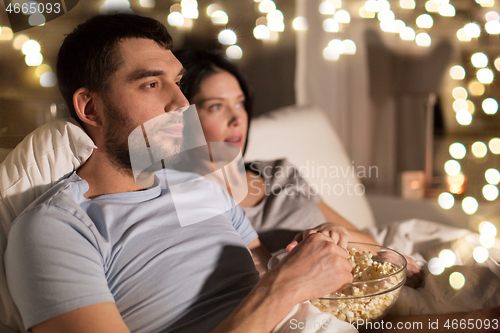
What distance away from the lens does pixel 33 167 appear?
56 centimetres

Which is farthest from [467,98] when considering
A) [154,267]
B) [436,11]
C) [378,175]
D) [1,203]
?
[1,203]

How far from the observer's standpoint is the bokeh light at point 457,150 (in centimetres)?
190

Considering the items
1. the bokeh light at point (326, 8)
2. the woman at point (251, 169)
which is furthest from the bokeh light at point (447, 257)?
the bokeh light at point (326, 8)

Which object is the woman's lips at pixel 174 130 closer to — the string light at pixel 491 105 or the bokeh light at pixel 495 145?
the string light at pixel 491 105

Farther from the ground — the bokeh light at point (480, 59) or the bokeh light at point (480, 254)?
the bokeh light at point (480, 59)

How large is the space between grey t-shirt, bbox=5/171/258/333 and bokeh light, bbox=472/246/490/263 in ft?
1.56

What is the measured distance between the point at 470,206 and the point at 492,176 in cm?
15

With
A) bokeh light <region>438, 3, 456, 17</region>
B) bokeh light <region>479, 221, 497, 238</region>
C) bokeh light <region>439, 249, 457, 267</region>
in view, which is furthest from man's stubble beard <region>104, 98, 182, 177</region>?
bokeh light <region>438, 3, 456, 17</region>

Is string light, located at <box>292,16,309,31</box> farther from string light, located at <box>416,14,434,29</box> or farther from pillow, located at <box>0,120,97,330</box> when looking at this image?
pillow, located at <box>0,120,97,330</box>

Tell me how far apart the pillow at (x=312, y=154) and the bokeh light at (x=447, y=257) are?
17.6 inches

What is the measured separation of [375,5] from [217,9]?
1577 millimetres

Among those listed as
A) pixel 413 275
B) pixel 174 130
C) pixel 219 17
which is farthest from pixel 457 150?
pixel 174 130

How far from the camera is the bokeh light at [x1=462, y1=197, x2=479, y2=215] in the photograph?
1.33 metres

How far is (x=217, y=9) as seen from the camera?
2.33 ft
